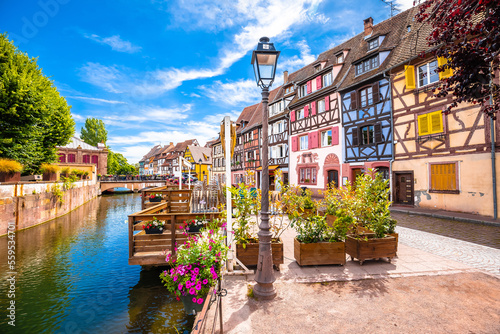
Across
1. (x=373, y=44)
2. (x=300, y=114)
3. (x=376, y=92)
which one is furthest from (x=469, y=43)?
(x=300, y=114)

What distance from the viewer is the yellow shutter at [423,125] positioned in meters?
12.7

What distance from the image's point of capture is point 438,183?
39.9ft

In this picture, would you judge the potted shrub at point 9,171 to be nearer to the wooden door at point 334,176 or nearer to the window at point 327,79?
the wooden door at point 334,176

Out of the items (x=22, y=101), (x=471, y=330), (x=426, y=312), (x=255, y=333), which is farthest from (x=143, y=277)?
(x=22, y=101)

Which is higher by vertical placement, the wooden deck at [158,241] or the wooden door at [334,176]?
the wooden door at [334,176]

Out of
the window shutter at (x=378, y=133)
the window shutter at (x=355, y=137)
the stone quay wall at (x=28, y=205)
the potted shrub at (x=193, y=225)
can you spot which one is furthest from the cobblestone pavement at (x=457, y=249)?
the stone quay wall at (x=28, y=205)

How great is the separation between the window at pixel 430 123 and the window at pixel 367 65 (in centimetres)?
524

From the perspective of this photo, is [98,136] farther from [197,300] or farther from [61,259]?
[197,300]

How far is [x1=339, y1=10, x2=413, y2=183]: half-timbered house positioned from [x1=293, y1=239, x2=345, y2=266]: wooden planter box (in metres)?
11.3

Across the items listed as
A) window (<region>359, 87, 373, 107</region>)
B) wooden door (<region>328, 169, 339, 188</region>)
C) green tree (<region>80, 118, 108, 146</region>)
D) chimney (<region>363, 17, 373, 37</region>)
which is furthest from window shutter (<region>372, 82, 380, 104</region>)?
green tree (<region>80, 118, 108, 146</region>)

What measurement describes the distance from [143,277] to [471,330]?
7.84 m

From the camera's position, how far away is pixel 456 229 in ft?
28.6

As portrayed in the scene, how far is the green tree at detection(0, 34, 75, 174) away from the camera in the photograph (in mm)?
13406

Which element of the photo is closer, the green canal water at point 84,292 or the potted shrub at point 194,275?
the potted shrub at point 194,275
